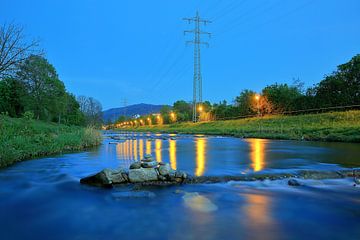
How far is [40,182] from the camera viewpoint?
10344 millimetres

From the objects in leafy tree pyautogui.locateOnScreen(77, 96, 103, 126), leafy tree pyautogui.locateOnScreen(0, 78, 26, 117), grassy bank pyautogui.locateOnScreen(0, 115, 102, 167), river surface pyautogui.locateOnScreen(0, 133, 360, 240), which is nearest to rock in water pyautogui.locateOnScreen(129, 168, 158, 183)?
river surface pyautogui.locateOnScreen(0, 133, 360, 240)

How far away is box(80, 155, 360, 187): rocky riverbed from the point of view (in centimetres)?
927

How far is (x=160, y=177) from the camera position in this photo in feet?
30.9

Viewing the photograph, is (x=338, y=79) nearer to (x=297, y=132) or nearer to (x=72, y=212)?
(x=297, y=132)

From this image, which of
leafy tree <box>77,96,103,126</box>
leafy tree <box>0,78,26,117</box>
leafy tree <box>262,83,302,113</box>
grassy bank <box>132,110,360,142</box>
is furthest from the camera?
leafy tree <box>77,96,103,126</box>

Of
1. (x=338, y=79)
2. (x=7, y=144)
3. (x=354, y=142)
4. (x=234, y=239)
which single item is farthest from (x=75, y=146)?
(x=338, y=79)

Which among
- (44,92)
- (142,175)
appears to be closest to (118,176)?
(142,175)

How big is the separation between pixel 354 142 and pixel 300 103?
108 ft

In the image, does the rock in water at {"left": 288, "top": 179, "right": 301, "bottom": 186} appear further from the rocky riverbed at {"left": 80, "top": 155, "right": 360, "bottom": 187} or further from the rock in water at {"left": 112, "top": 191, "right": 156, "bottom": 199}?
the rock in water at {"left": 112, "top": 191, "right": 156, "bottom": 199}

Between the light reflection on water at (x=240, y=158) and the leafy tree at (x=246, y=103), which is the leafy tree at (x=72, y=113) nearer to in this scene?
the leafy tree at (x=246, y=103)

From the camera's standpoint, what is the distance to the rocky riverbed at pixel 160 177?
9.27 m

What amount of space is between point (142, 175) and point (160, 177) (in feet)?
1.90

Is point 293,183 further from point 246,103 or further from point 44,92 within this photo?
point 246,103

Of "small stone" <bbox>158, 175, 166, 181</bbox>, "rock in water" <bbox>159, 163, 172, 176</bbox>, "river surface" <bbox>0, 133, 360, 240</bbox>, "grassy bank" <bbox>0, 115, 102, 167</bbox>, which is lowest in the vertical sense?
"river surface" <bbox>0, 133, 360, 240</bbox>
